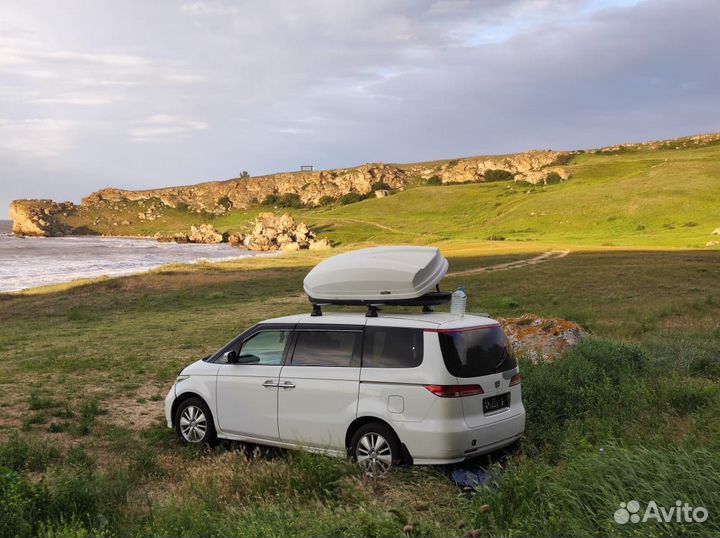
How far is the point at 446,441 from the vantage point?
23.1ft

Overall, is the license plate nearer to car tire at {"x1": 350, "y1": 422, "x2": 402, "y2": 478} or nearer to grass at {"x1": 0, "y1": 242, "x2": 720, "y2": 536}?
grass at {"x1": 0, "y1": 242, "x2": 720, "y2": 536}

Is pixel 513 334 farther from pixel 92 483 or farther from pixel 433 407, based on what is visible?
pixel 92 483

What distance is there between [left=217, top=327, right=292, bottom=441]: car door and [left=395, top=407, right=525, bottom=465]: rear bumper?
2.07 meters

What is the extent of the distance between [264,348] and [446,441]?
10.4 feet

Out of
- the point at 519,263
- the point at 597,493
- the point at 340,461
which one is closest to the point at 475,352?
the point at 340,461

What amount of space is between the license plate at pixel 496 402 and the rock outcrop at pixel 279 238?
9288cm

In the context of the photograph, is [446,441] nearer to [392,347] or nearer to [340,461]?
[340,461]

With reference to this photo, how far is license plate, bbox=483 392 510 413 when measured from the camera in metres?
7.56

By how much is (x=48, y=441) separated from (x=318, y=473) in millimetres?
4947

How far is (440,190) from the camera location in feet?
578

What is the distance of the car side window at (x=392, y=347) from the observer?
7.55m

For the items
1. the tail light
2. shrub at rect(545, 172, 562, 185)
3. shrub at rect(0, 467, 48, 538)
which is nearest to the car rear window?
the tail light

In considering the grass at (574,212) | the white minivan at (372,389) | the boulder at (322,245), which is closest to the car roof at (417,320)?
the white minivan at (372,389)

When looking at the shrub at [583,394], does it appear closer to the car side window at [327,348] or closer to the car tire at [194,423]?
the car side window at [327,348]
